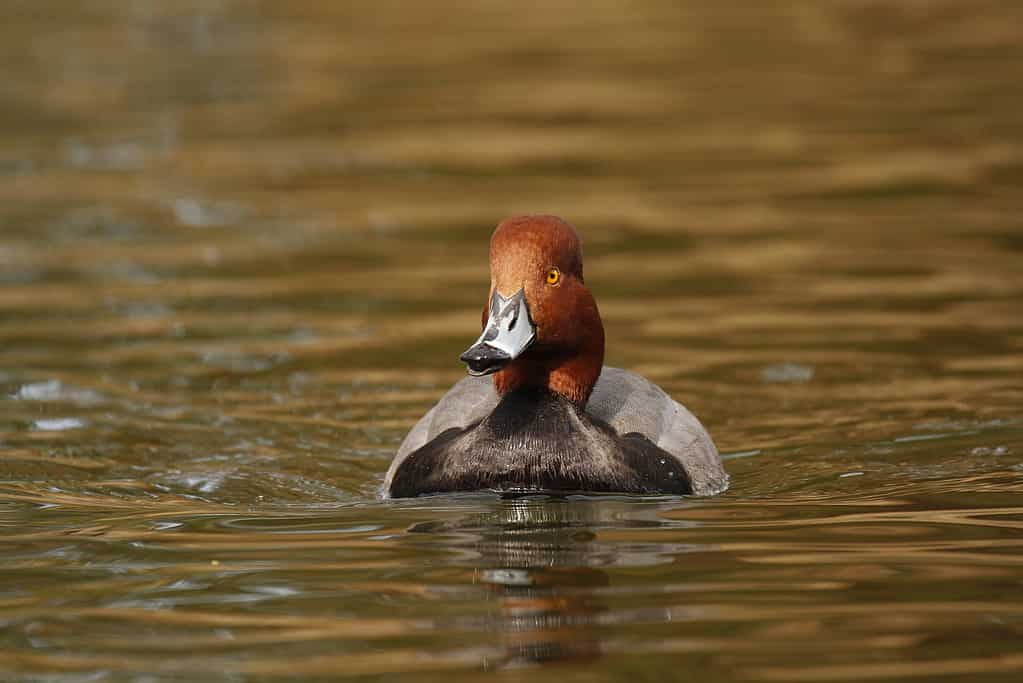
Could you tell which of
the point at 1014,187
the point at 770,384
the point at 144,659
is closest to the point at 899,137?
the point at 1014,187

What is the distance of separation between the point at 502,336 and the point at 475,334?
179 inches

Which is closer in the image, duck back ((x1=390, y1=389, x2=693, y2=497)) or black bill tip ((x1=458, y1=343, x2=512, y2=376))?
black bill tip ((x1=458, y1=343, x2=512, y2=376))

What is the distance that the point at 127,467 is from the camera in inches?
381

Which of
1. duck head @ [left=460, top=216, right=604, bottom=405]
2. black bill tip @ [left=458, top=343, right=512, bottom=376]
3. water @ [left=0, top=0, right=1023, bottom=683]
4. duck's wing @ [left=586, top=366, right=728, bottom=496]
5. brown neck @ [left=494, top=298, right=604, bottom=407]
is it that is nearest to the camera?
water @ [left=0, top=0, right=1023, bottom=683]

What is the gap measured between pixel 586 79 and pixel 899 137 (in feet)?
18.6

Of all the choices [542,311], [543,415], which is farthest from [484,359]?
[543,415]

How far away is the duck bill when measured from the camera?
7.48m

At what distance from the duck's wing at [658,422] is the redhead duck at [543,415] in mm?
14

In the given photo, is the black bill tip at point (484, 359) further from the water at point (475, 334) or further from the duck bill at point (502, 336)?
the water at point (475, 334)

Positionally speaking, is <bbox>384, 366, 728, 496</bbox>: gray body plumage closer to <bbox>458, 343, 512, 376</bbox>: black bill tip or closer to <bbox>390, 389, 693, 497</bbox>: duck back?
<bbox>390, 389, 693, 497</bbox>: duck back

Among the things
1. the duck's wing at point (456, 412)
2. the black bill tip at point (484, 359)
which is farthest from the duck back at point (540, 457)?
the black bill tip at point (484, 359)

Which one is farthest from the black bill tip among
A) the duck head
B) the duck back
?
the duck back

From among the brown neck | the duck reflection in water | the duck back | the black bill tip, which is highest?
the black bill tip

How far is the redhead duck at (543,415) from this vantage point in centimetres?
798
